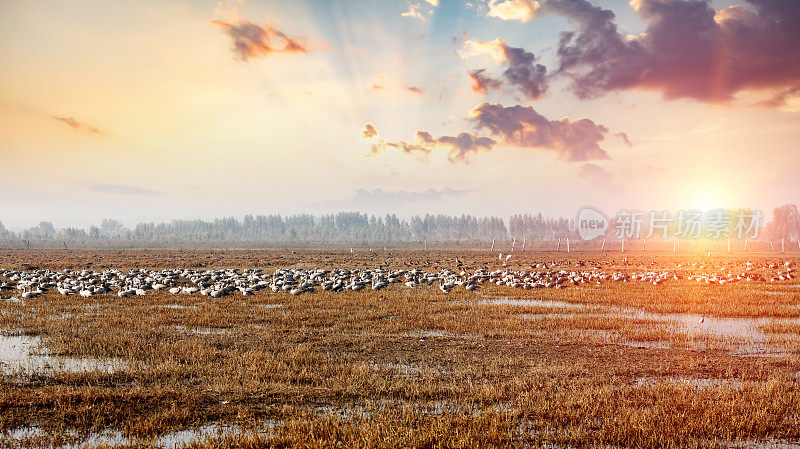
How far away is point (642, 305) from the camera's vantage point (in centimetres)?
2414

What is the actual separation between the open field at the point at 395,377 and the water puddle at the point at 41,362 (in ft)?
0.25

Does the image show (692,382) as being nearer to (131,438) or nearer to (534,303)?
(131,438)

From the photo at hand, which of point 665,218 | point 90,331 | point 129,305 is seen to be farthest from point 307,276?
point 665,218

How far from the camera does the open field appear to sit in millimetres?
7922

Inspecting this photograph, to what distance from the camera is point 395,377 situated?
36.2 ft

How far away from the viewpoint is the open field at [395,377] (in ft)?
26.0

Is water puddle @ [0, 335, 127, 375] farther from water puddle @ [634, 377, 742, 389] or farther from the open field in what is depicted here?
water puddle @ [634, 377, 742, 389]

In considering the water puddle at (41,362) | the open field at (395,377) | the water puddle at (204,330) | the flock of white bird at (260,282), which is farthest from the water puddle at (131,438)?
the flock of white bird at (260,282)

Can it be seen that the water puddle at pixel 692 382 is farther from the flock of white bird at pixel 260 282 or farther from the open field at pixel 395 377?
the flock of white bird at pixel 260 282

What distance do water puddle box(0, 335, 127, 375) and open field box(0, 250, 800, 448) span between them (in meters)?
0.08

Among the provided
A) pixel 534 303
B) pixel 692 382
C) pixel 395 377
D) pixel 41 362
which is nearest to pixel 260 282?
pixel 534 303

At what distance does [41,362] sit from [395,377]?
9.55 metres

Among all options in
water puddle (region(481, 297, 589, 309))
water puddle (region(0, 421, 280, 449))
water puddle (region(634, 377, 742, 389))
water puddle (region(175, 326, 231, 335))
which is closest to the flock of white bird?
water puddle (region(481, 297, 589, 309))

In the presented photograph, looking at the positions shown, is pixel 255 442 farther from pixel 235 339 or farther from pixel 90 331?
pixel 90 331
